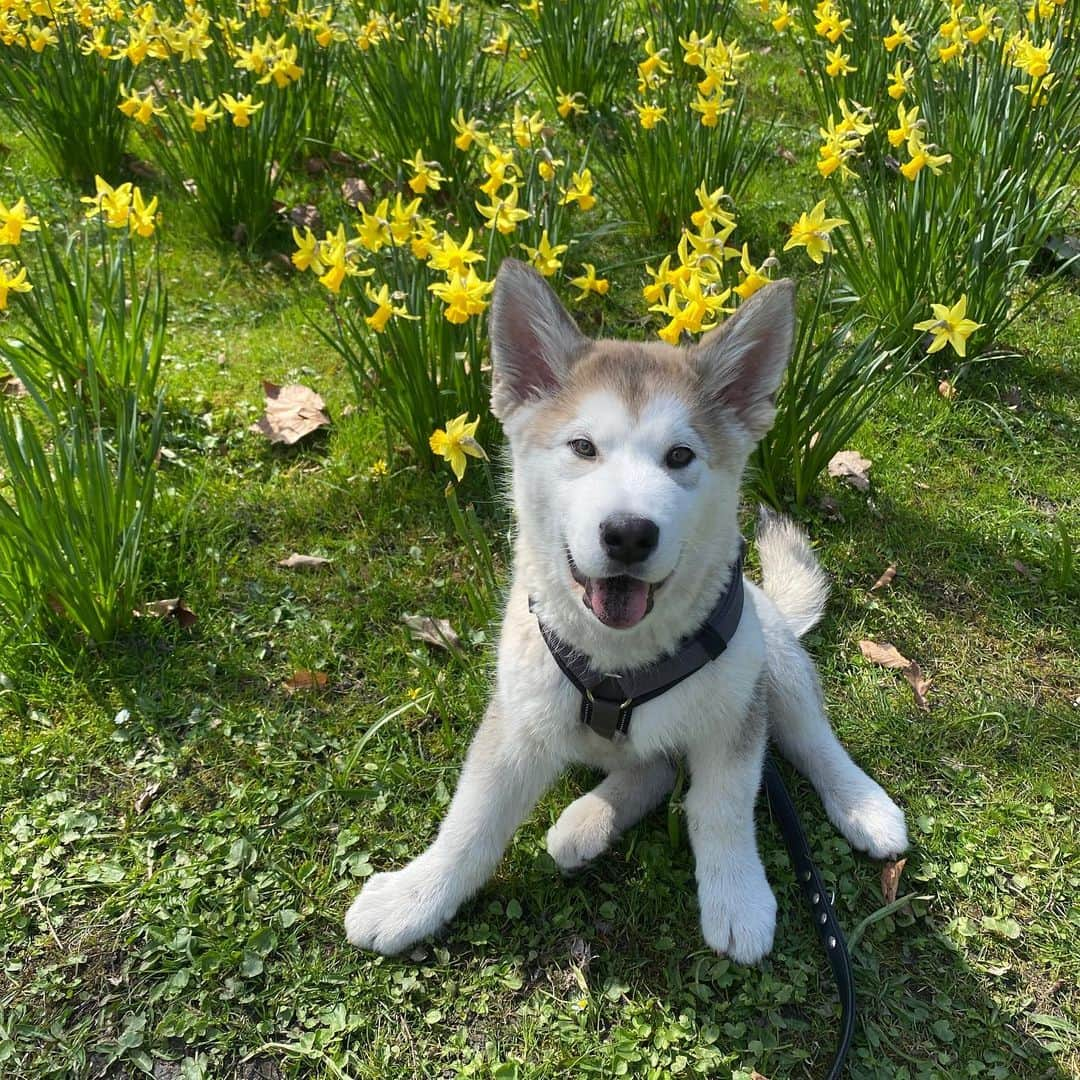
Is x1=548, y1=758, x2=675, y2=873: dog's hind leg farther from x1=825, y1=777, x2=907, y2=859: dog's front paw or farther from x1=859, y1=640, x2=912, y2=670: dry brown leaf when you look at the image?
x1=859, y1=640, x2=912, y2=670: dry brown leaf

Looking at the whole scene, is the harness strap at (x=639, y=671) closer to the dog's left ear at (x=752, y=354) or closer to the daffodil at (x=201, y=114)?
the dog's left ear at (x=752, y=354)

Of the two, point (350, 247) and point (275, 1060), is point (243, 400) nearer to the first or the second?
point (350, 247)

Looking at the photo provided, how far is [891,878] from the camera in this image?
2.30 metres

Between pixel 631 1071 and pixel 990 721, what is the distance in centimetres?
164

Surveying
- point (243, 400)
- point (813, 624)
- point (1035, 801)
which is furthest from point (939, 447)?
point (243, 400)

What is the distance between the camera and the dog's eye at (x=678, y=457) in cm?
187

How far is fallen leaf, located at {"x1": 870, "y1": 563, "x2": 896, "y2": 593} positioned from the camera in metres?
3.18

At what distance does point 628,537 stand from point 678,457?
34 centimetres

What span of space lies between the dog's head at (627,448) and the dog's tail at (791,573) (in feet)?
2.73

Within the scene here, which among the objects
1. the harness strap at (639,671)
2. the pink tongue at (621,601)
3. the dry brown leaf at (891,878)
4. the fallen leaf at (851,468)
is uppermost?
the pink tongue at (621,601)

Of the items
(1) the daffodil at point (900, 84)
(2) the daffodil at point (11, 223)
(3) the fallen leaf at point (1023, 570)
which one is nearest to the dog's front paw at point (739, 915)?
(3) the fallen leaf at point (1023, 570)

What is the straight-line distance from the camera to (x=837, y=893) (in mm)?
2312

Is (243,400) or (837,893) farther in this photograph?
(243,400)

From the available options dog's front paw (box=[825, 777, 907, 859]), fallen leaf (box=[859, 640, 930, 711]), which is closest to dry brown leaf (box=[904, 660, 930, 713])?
fallen leaf (box=[859, 640, 930, 711])
